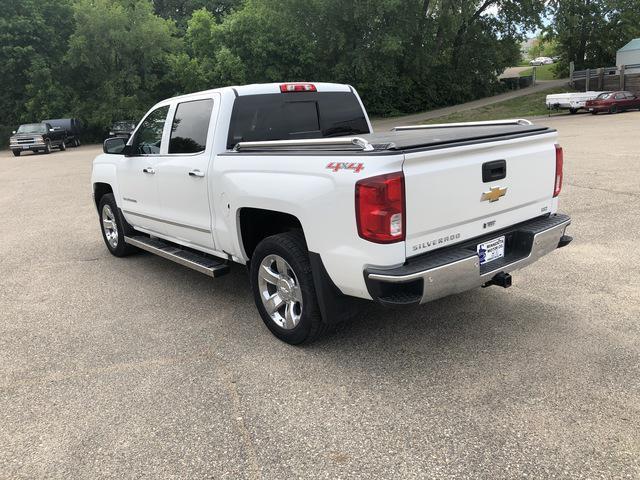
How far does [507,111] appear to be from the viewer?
33.6m

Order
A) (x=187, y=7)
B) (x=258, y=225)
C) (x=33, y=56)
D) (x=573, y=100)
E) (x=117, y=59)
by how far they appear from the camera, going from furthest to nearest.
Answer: (x=187, y=7) → (x=117, y=59) → (x=33, y=56) → (x=573, y=100) → (x=258, y=225)

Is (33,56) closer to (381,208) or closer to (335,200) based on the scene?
(335,200)

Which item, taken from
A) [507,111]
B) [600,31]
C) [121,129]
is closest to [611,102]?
[507,111]

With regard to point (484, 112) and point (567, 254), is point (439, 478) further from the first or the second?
point (484, 112)

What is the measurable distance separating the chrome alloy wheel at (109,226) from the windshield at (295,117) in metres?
2.87

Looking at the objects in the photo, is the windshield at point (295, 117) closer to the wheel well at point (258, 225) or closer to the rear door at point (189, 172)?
the rear door at point (189, 172)

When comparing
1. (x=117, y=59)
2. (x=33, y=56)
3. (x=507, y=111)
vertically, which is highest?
(x=33, y=56)

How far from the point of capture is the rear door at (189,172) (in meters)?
4.64

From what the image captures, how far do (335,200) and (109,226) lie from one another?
14.8 ft

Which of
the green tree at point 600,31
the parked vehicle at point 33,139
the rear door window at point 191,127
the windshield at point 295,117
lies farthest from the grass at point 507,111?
the rear door window at point 191,127

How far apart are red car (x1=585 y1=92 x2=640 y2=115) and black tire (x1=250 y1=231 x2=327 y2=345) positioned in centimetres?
2965

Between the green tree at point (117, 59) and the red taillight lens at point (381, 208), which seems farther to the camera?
the green tree at point (117, 59)

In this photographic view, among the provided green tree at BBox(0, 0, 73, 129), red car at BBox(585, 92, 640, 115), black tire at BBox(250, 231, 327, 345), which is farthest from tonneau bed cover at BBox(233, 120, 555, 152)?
green tree at BBox(0, 0, 73, 129)

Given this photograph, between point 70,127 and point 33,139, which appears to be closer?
point 33,139
